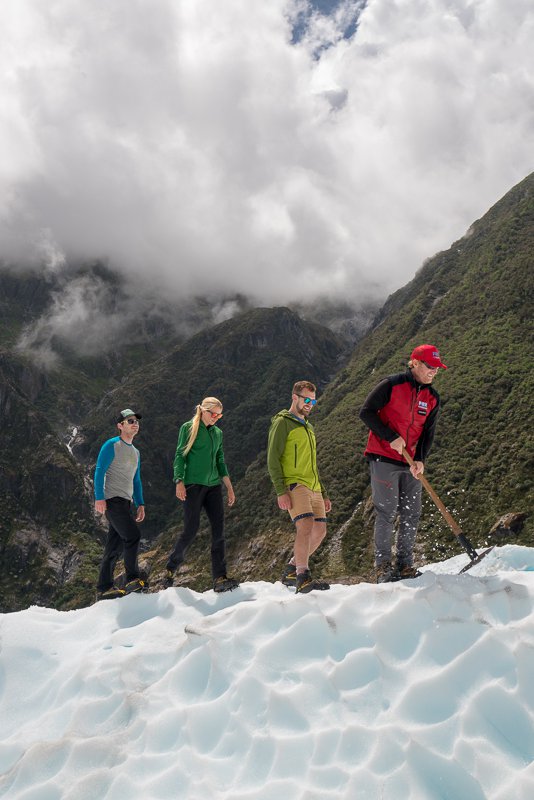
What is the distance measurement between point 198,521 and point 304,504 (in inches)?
76.2

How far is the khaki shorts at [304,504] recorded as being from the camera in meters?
7.55

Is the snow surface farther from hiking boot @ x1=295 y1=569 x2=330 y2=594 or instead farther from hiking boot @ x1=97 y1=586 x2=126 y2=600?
hiking boot @ x1=97 y1=586 x2=126 y2=600

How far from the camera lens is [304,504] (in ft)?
24.9

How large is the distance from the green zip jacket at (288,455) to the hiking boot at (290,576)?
1.41 meters

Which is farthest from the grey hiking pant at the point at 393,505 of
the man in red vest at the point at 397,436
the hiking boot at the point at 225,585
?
the hiking boot at the point at 225,585

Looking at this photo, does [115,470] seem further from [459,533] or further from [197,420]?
[459,533]

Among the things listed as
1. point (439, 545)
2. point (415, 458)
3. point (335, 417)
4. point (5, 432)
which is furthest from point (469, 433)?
point (5, 432)

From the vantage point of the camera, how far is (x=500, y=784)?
3344mm

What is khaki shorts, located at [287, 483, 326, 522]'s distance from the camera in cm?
755

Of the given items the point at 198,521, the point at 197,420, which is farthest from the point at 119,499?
the point at 197,420

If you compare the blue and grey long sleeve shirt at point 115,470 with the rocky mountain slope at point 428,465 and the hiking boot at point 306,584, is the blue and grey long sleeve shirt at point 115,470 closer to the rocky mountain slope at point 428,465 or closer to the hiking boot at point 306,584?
the hiking boot at point 306,584

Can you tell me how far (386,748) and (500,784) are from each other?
2.42 feet

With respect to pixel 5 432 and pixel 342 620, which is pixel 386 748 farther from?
pixel 5 432

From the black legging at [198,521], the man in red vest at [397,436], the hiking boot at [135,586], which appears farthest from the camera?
the black legging at [198,521]
